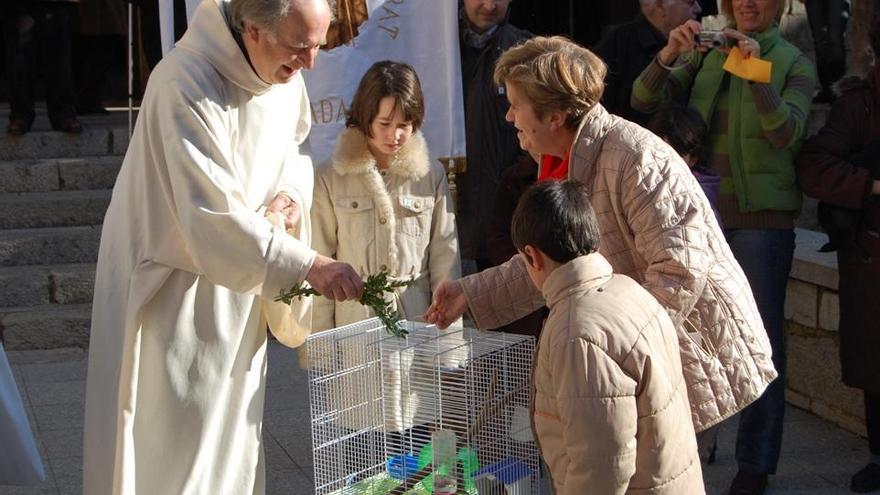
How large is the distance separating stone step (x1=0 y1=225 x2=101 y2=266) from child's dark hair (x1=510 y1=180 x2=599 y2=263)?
5.65 m

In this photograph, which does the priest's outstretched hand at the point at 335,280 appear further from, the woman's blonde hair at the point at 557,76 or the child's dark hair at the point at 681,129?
the child's dark hair at the point at 681,129

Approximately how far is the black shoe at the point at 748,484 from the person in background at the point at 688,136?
43.4 inches

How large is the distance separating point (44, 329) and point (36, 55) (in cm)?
239

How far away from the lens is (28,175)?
29.0 feet

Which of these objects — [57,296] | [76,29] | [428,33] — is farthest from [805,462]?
[76,29]

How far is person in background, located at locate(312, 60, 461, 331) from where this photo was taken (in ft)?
17.1

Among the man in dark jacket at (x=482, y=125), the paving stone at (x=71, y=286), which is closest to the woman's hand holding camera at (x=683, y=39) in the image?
the man in dark jacket at (x=482, y=125)

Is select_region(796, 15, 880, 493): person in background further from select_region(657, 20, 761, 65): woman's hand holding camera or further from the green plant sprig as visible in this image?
the green plant sprig

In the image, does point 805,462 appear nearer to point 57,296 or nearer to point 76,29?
point 57,296

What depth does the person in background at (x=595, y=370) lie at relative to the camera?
10.0 ft

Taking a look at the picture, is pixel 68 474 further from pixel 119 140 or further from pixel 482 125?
pixel 119 140

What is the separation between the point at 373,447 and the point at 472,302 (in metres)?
0.52

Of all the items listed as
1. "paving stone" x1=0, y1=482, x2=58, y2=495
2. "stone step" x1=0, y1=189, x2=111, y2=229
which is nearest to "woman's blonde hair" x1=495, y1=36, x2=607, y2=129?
"paving stone" x1=0, y1=482, x2=58, y2=495

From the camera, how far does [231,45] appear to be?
3.91m
